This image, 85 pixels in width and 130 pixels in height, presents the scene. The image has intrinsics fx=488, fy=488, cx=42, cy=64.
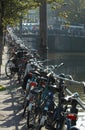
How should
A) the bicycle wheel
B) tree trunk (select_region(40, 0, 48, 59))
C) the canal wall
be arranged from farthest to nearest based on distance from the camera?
1. the canal wall
2. tree trunk (select_region(40, 0, 48, 59))
3. the bicycle wheel

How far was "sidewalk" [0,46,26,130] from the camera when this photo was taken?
9173 millimetres

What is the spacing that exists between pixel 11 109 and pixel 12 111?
0.78 feet

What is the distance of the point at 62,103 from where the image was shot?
7109 millimetres

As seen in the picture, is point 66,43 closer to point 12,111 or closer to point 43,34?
point 43,34

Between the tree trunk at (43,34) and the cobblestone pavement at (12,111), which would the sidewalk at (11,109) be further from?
the tree trunk at (43,34)

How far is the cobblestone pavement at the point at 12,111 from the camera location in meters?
9.10

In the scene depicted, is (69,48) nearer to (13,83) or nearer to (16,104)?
(13,83)

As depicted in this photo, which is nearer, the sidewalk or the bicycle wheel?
the sidewalk

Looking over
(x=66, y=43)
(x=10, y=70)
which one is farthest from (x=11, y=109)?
(x=66, y=43)

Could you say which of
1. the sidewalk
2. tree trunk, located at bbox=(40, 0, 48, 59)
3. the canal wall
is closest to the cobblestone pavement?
the sidewalk

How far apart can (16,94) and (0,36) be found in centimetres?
283

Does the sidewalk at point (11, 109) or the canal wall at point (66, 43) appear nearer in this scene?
the sidewalk at point (11, 109)

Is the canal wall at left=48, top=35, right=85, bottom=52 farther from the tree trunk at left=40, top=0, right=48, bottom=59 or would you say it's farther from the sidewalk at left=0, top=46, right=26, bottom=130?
the sidewalk at left=0, top=46, right=26, bottom=130

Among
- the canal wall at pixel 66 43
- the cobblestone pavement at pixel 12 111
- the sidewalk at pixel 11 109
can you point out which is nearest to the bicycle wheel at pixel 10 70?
the sidewalk at pixel 11 109
